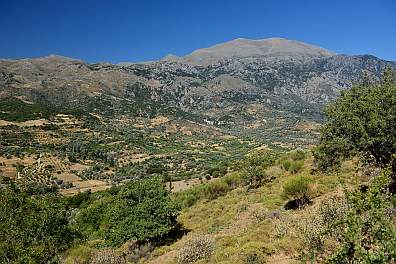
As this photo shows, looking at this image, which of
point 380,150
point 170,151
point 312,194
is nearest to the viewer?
point 380,150

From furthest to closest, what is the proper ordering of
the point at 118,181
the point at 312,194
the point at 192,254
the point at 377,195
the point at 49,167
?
the point at 49,167
the point at 118,181
the point at 312,194
the point at 192,254
the point at 377,195

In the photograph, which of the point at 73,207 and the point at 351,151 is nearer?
the point at 351,151

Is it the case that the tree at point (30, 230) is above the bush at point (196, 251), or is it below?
above

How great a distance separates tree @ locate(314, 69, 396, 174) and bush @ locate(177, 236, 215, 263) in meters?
11.1

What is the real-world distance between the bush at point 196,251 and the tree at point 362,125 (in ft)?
36.5

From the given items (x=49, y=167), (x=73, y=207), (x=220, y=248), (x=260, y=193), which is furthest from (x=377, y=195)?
(x=49, y=167)

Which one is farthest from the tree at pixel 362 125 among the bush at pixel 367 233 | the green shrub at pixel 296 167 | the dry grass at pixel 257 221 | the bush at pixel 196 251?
the green shrub at pixel 296 167

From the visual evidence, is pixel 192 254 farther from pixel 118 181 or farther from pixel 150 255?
pixel 118 181

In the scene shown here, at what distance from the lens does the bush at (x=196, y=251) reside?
79.8 ft

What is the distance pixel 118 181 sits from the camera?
126m

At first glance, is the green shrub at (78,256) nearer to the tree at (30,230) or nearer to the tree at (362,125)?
the tree at (30,230)

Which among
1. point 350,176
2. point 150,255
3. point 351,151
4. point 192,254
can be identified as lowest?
point 150,255

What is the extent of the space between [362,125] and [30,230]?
75.1 feet

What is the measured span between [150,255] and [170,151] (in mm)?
162430
